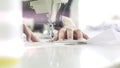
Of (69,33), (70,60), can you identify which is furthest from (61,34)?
(70,60)

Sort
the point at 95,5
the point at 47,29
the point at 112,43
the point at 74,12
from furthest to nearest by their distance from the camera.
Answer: the point at 95,5
the point at 74,12
the point at 47,29
the point at 112,43

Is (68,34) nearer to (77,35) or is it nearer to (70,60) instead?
(77,35)

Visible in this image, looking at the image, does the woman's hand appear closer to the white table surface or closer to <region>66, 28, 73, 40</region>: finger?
<region>66, 28, 73, 40</region>: finger

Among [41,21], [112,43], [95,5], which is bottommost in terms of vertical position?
[112,43]

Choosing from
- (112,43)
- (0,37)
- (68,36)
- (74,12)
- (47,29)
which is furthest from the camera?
(74,12)

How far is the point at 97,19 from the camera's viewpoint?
1.61m

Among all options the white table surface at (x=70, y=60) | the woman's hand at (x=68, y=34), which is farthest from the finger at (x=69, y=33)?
the white table surface at (x=70, y=60)

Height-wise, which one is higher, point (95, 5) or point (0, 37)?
point (95, 5)

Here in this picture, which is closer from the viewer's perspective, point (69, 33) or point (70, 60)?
Answer: point (70, 60)

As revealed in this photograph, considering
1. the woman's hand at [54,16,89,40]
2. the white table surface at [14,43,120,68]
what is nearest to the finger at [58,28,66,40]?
the woman's hand at [54,16,89,40]

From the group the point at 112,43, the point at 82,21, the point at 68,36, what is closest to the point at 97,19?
the point at 82,21

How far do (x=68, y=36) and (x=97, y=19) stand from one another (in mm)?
665

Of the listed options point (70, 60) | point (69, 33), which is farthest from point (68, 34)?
point (70, 60)

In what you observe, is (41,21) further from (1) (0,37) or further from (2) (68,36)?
(1) (0,37)
